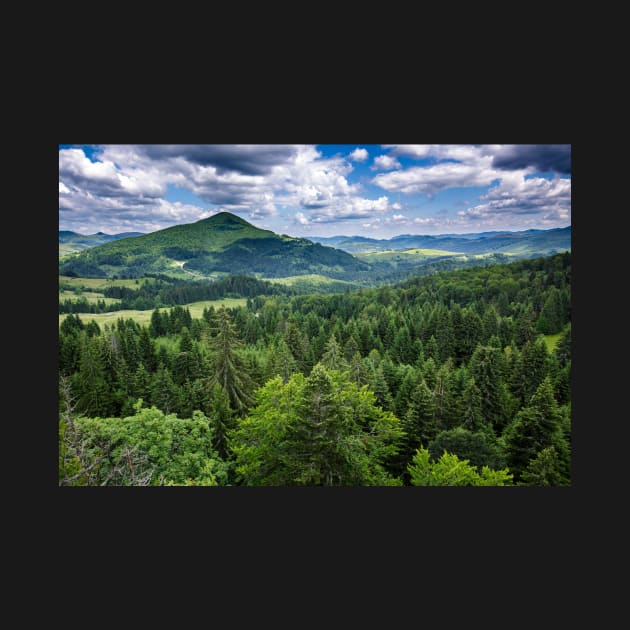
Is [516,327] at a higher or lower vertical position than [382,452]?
higher

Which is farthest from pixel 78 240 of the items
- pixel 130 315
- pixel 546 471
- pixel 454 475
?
pixel 546 471

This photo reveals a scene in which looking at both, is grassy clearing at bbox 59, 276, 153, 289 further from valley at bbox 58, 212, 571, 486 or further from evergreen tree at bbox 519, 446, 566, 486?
evergreen tree at bbox 519, 446, 566, 486

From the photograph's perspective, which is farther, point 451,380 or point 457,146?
point 451,380

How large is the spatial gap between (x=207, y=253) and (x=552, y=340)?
37077mm

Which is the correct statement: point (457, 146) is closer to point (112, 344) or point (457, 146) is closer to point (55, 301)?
point (55, 301)

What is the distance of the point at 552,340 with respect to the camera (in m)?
11.5

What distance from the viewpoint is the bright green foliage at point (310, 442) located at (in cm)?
806

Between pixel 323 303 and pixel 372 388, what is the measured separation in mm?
25190

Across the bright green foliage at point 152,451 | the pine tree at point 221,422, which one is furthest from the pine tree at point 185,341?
the bright green foliage at point 152,451

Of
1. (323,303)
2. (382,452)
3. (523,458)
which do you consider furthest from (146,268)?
(323,303)

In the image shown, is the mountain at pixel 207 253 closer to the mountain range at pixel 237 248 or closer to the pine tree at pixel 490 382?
the mountain range at pixel 237 248

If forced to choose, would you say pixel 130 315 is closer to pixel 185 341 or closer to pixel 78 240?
pixel 185 341

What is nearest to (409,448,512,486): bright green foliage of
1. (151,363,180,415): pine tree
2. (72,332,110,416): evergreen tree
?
(151,363,180,415): pine tree

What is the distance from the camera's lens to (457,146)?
333 inches
